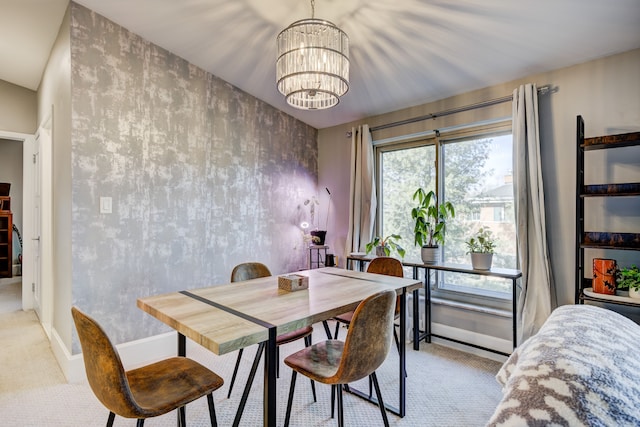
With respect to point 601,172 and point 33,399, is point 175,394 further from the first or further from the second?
point 601,172

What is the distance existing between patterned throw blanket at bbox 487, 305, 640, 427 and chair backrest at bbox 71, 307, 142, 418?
1.21 meters

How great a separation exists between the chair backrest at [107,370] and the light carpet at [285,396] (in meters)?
0.95

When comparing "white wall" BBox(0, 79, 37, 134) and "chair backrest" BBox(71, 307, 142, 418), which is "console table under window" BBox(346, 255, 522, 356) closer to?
"chair backrest" BBox(71, 307, 142, 418)

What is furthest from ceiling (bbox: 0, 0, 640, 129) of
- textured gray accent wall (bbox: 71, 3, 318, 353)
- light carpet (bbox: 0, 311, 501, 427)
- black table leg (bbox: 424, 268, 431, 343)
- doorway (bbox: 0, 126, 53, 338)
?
light carpet (bbox: 0, 311, 501, 427)

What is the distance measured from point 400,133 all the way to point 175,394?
315 centimetres

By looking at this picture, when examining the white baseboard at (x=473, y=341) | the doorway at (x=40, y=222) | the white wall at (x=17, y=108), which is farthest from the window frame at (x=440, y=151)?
the white wall at (x=17, y=108)

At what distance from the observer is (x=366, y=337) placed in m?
1.51

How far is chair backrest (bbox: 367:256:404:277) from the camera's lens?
274 cm

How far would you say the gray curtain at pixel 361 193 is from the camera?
12.4 feet

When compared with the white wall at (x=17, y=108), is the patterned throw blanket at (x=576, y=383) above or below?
below

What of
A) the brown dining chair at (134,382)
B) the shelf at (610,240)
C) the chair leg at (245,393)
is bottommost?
the chair leg at (245,393)

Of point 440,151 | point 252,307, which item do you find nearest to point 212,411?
point 252,307

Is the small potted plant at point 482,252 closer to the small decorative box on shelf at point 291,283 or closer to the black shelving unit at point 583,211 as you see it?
the black shelving unit at point 583,211

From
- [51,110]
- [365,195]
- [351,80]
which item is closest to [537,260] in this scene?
[365,195]
